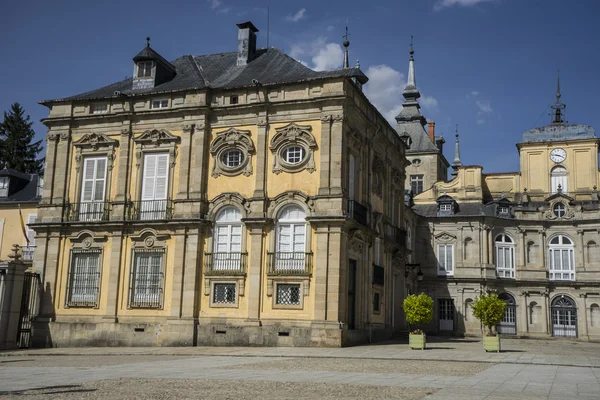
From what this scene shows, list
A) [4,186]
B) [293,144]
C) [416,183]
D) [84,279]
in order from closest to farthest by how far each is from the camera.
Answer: [293,144], [84,279], [4,186], [416,183]

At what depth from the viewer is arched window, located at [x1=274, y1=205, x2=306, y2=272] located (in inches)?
1024

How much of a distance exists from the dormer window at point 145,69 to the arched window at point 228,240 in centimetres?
815

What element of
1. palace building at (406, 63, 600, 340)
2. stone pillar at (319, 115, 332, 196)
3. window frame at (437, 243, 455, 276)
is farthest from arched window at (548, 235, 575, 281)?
stone pillar at (319, 115, 332, 196)

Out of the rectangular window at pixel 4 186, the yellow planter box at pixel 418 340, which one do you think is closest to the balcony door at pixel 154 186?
the yellow planter box at pixel 418 340

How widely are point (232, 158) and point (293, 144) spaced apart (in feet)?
9.31

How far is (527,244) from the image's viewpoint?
46250 mm

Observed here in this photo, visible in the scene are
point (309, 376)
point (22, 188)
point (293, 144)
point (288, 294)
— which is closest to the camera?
point (309, 376)

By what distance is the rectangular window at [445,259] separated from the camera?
46938mm

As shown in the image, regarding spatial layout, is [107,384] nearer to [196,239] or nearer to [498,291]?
[196,239]

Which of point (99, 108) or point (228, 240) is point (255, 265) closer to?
point (228, 240)

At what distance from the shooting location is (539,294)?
45.3 m

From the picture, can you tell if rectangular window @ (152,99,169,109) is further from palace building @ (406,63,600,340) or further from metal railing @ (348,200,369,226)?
palace building @ (406,63,600,340)

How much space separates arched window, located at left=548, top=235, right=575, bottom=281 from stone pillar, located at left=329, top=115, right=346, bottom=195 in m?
25.4

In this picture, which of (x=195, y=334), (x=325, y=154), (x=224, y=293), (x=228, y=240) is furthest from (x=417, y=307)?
(x=195, y=334)
